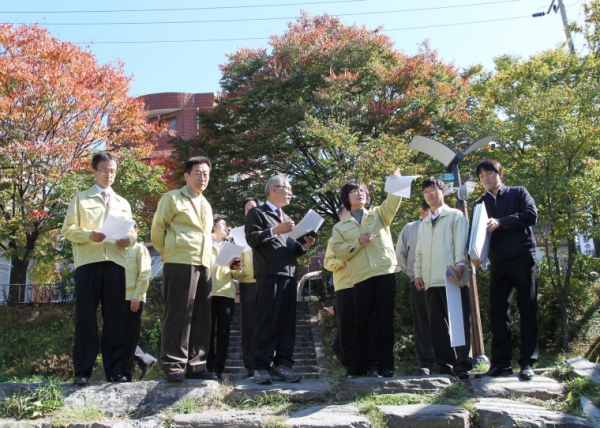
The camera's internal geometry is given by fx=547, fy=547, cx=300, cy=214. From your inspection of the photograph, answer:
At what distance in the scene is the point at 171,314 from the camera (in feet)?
13.4

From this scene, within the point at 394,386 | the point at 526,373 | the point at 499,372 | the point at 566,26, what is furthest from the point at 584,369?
the point at 566,26

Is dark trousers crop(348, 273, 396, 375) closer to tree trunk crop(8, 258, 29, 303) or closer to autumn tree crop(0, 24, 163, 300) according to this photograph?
autumn tree crop(0, 24, 163, 300)

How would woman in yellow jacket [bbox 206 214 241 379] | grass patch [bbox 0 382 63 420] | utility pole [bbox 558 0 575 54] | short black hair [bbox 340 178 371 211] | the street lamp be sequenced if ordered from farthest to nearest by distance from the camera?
utility pole [bbox 558 0 575 54]
the street lamp
woman in yellow jacket [bbox 206 214 241 379]
short black hair [bbox 340 178 371 211]
grass patch [bbox 0 382 63 420]

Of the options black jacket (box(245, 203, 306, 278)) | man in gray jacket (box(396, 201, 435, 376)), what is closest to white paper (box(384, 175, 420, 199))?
black jacket (box(245, 203, 306, 278))

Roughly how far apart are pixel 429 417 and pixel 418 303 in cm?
235

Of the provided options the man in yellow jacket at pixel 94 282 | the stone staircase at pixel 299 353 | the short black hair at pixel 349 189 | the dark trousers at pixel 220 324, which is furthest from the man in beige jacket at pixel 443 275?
the stone staircase at pixel 299 353

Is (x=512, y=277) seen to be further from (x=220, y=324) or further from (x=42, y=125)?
(x=42, y=125)

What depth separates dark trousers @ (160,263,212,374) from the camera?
13.2ft

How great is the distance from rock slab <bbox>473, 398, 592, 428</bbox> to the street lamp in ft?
7.68

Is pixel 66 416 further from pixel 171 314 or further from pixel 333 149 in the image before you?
pixel 333 149

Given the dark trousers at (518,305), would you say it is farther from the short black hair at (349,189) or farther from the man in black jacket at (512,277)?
the short black hair at (349,189)

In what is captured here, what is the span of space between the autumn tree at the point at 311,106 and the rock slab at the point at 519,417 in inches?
338

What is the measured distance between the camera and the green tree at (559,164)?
8680 millimetres

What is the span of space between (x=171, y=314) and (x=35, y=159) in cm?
1011
